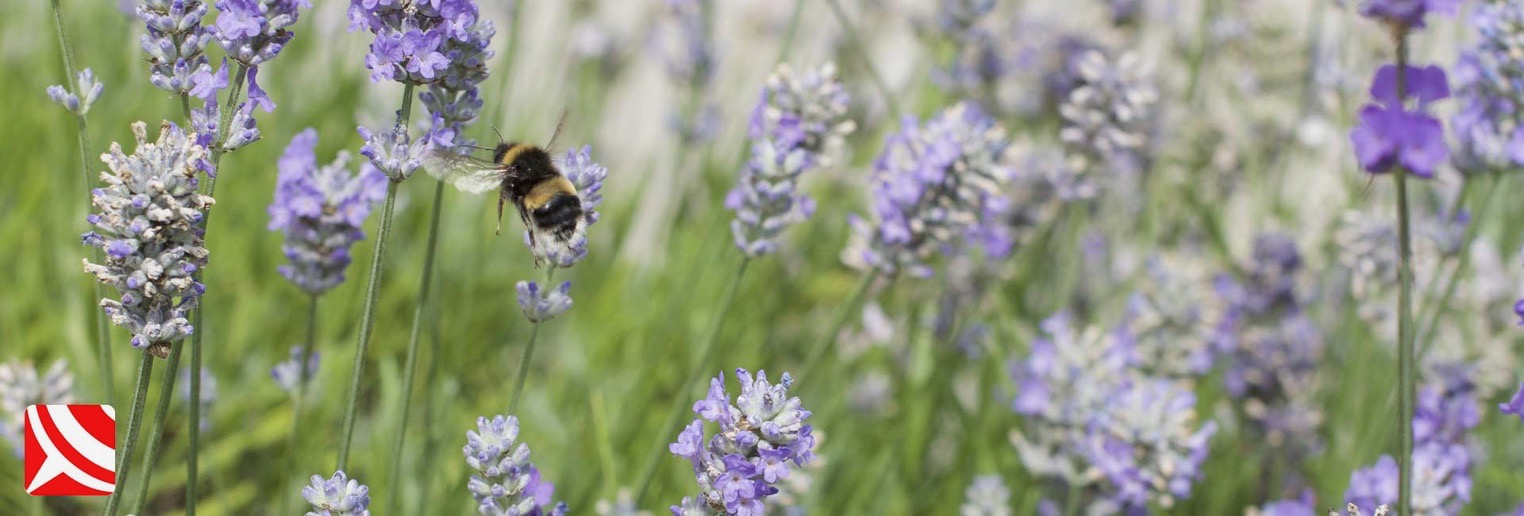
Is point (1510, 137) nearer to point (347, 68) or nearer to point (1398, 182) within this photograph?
point (1398, 182)

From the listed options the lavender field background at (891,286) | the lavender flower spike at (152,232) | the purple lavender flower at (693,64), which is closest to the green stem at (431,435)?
the lavender field background at (891,286)

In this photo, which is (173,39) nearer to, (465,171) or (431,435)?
(465,171)

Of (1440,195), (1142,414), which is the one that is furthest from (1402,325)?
(1440,195)

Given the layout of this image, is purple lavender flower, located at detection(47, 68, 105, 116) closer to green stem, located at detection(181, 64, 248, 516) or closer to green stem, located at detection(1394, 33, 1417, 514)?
green stem, located at detection(181, 64, 248, 516)

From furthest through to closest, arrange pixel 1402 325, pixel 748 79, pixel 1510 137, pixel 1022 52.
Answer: pixel 748 79 → pixel 1022 52 → pixel 1510 137 → pixel 1402 325

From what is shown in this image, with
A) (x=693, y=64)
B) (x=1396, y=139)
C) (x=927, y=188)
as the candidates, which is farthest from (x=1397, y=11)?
(x=693, y=64)
